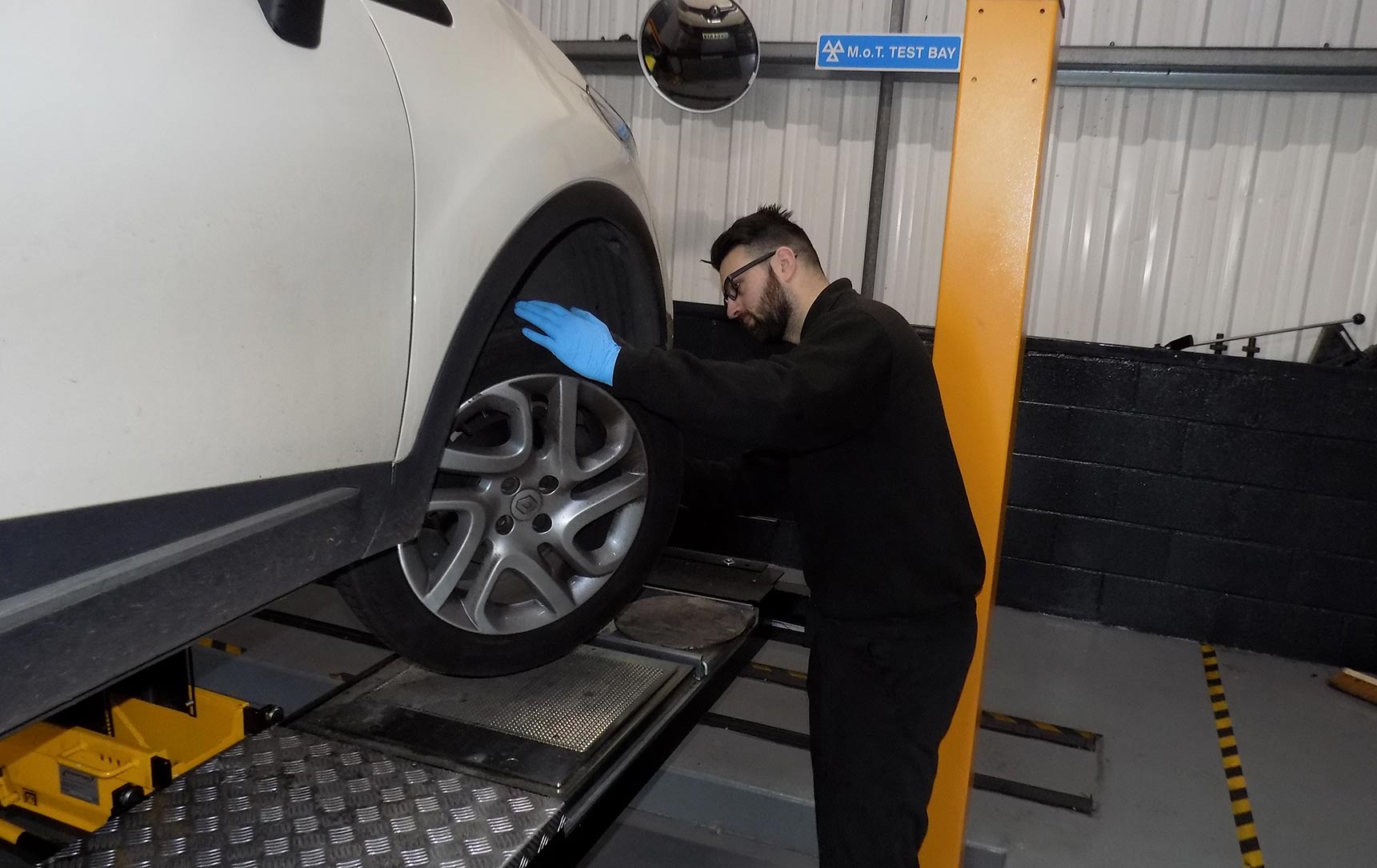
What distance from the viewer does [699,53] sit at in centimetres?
478

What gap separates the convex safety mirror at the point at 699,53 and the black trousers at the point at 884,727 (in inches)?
135

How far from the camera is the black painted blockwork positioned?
14.4 ft

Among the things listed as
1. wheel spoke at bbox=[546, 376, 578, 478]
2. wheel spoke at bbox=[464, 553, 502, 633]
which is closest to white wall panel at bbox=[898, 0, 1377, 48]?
wheel spoke at bbox=[546, 376, 578, 478]

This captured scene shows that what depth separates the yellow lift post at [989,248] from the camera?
1.98 meters

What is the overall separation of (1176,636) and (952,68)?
3038 millimetres

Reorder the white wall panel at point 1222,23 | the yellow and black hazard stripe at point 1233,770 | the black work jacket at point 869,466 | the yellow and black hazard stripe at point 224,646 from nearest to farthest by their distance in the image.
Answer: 1. the black work jacket at point 869,466
2. the yellow and black hazard stripe at point 1233,770
3. the yellow and black hazard stripe at point 224,646
4. the white wall panel at point 1222,23

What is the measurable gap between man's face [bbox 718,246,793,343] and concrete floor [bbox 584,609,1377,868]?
1.58m

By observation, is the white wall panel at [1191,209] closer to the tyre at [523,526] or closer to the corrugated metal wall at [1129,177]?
the corrugated metal wall at [1129,177]

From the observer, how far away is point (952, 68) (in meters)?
4.30

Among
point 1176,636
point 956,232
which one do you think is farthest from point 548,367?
point 1176,636

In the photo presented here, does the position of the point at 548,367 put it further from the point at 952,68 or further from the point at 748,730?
the point at 952,68

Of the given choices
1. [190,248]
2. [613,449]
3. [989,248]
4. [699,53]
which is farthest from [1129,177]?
[190,248]

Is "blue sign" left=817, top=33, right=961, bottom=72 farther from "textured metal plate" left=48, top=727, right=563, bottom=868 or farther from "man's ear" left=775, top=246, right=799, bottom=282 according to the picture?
"textured metal plate" left=48, top=727, right=563, bottom=868

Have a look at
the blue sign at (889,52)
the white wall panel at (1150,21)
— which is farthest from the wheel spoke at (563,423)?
the white wall panel at (1150,21)
